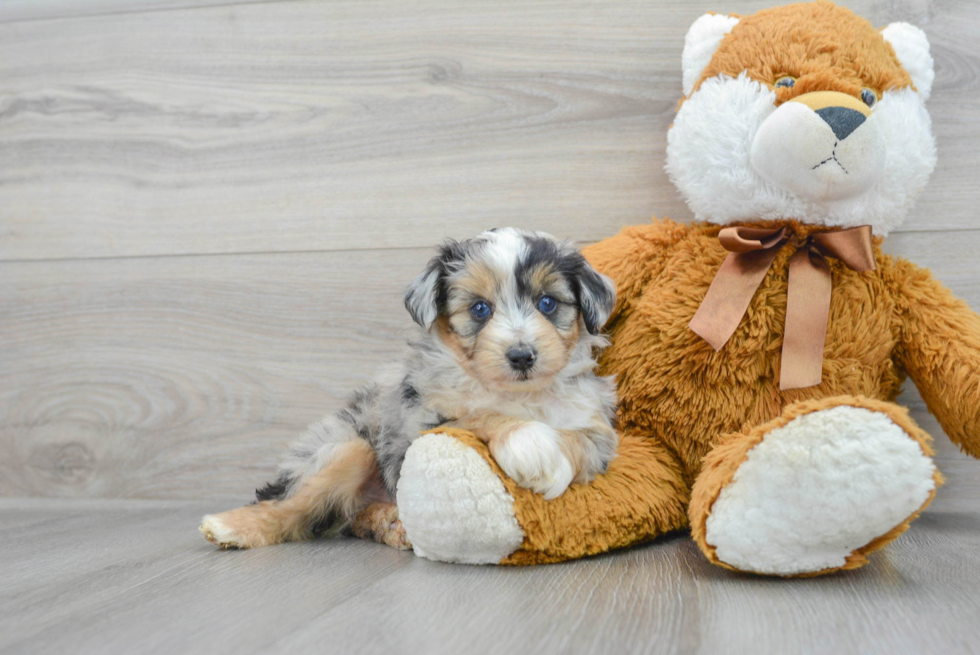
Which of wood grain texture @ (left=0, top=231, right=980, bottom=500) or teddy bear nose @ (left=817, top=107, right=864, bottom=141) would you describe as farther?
wood grain texture @ (left=0, top=231, right=980, bottom=500)

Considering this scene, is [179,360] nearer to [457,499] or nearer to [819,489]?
[457,499]

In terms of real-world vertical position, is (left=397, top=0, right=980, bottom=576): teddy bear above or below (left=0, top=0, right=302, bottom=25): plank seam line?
below

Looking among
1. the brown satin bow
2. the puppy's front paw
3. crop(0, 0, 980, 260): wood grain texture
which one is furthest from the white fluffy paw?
the brown satin bow

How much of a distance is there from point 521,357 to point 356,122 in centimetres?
114

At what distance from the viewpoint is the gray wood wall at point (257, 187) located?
7.14 feet

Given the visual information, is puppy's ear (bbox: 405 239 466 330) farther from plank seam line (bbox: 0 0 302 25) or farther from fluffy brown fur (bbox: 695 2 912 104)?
plank seam line (bbox: 0 0 302 25)

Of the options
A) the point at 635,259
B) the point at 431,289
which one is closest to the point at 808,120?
the point at 635,259

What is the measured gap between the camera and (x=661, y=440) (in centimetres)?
176

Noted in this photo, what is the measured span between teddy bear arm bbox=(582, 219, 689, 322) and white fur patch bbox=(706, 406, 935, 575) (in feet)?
1.91

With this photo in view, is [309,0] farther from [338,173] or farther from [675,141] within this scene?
[675,141]

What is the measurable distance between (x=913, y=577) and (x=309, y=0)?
2176mm

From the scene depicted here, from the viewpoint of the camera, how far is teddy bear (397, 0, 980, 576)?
149 centimetres

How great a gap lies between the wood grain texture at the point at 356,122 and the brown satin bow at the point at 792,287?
49 cm

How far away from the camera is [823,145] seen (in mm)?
1547
